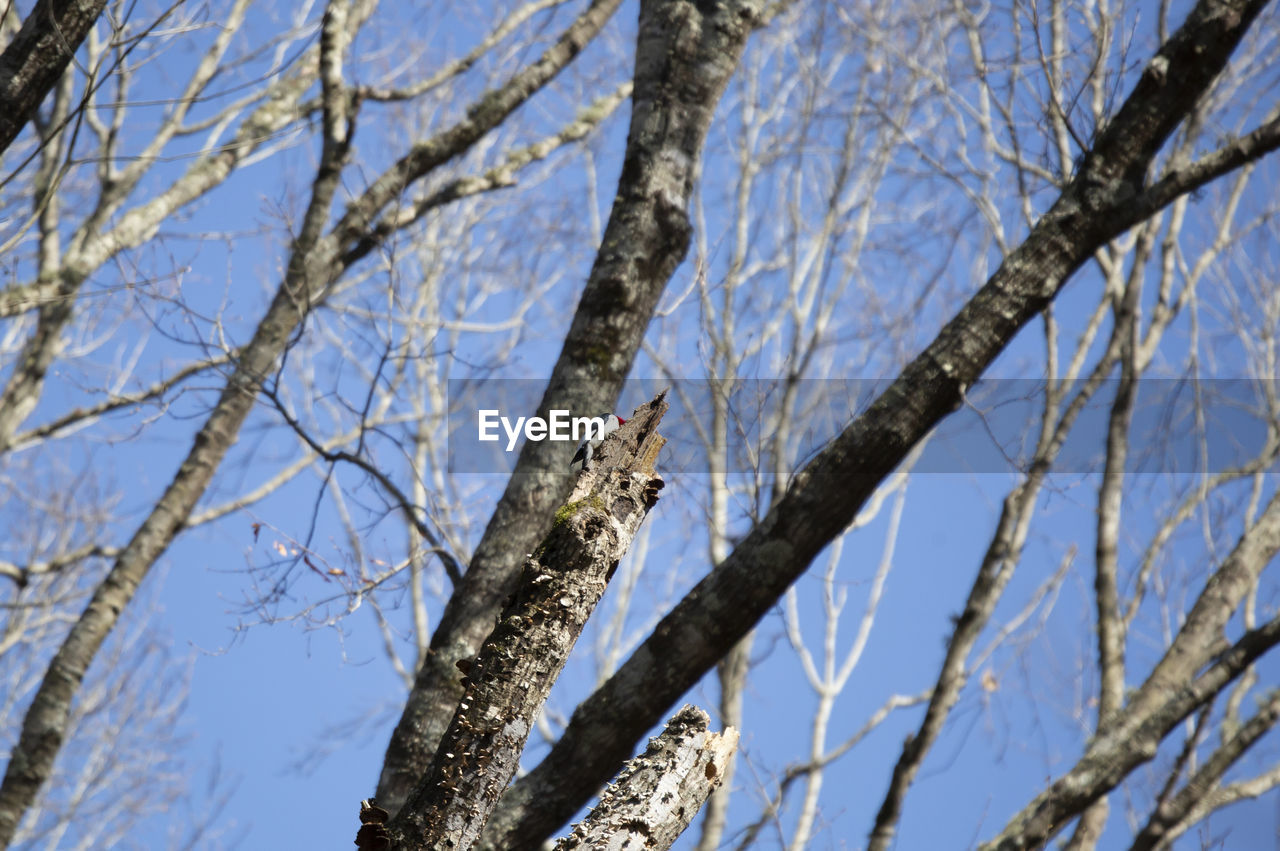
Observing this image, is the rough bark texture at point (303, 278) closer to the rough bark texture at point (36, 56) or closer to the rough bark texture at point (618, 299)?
the rough bark texture at point (618, 299)

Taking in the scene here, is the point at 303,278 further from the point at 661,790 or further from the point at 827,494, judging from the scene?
the point at 661,790

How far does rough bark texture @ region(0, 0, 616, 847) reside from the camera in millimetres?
4426

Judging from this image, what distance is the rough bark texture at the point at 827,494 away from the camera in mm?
2586

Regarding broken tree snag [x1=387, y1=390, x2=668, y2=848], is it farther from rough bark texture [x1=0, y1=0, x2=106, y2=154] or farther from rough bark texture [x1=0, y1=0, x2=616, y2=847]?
rough bark texture [x1=0, y1=0, x2=616, y2=847]

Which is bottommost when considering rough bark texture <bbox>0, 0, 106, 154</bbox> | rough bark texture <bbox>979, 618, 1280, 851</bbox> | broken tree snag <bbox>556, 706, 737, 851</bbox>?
broken tree snag <bbox>556, 706, 737, 851</bbox>

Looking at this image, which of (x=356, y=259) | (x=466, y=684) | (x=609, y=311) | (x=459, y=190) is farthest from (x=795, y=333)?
(x=466, y=684)

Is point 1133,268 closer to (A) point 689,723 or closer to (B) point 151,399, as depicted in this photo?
(A) point 689,723

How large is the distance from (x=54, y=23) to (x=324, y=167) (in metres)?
2.35

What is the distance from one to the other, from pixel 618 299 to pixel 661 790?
1615 millimetres

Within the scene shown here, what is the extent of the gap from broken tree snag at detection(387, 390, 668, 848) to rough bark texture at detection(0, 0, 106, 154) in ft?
6.29

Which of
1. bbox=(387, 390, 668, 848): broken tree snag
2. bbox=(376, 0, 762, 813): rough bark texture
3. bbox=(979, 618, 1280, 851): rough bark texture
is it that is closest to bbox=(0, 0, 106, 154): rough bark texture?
bbox=(376, 0, 762, 813): rough bark texture

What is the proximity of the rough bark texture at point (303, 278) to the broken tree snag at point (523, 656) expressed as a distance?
2798 mm

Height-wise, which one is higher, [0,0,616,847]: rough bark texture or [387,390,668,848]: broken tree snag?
[0,0,616,847]: rough bark texture

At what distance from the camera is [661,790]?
198 cm
